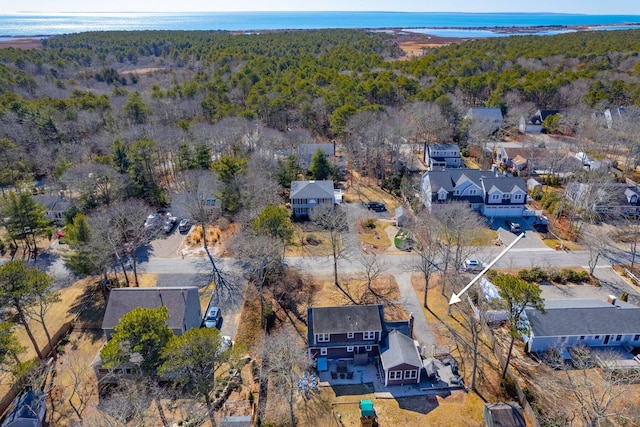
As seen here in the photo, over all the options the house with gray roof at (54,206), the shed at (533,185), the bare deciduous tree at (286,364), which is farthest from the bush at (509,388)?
the house with gray roof at (54,206)

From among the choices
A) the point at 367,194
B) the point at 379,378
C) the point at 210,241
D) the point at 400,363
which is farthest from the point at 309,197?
the point at 400,363

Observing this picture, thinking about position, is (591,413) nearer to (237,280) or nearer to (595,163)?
(237,280)

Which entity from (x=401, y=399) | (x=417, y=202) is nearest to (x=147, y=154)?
(x=417, y=202)

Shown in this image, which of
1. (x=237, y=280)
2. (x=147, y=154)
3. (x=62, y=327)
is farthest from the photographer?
(x=147, y=154)

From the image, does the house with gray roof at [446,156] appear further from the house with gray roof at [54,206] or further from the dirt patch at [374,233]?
the house with gray roof at [54,206]

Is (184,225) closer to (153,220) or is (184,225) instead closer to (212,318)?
(153,220)

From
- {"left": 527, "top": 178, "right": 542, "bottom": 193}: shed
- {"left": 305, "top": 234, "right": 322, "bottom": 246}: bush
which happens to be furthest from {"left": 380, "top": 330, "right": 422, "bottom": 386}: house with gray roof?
→ {"left": 527, "top": 178, "right": 542, "bottom": 193}: shed

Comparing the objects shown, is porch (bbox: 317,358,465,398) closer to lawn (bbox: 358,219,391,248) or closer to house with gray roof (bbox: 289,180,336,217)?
lawn (bbox: 358,219,391,248)
